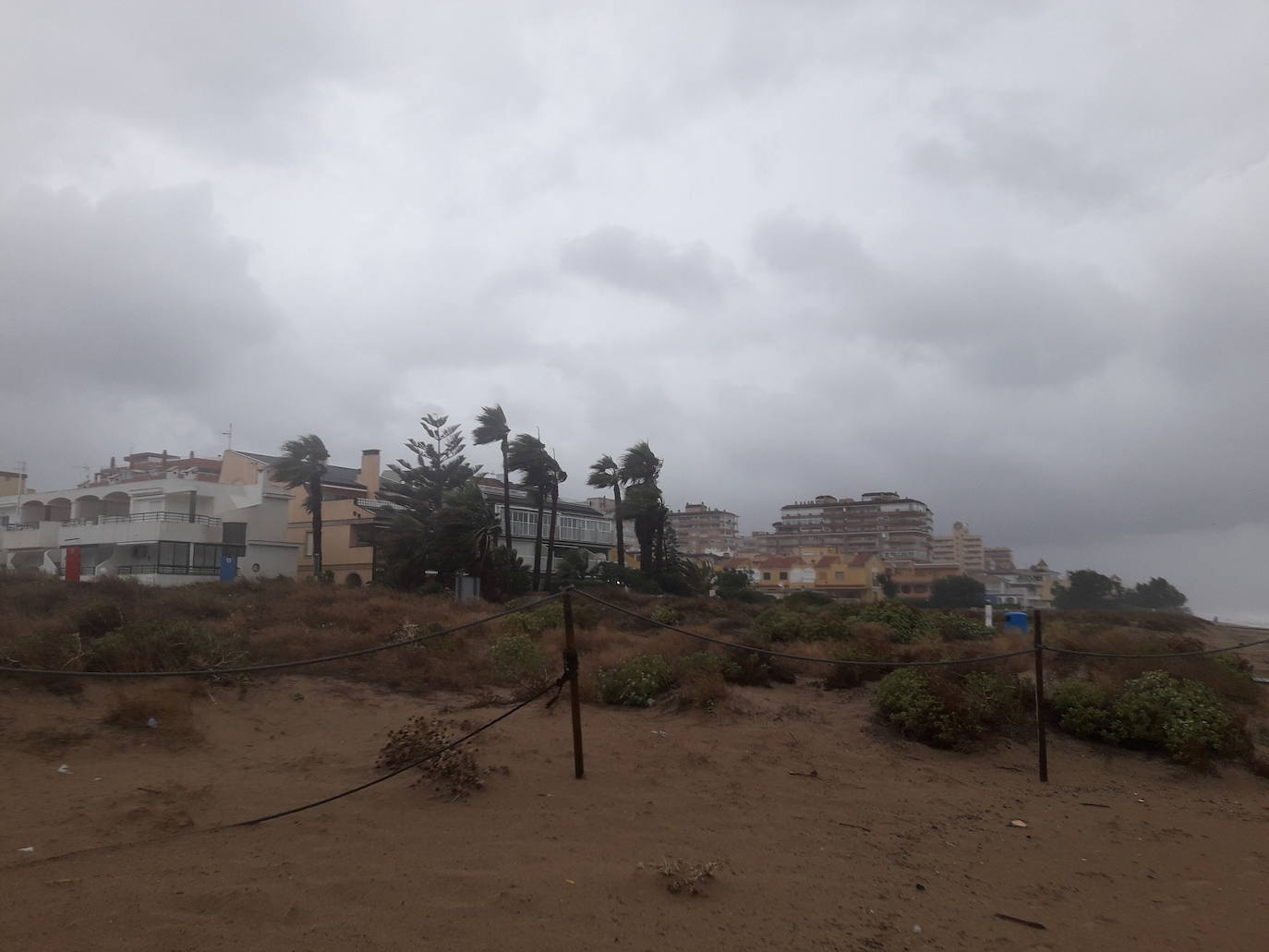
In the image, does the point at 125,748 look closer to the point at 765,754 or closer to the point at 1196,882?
the point at 765,754

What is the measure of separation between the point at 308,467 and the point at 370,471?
50.8 ft

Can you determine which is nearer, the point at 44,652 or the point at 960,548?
the point at 44,652

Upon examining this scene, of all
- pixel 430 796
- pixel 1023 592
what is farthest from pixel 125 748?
pixel 1023 592

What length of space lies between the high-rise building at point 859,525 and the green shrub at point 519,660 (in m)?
117

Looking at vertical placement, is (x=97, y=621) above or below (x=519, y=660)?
above

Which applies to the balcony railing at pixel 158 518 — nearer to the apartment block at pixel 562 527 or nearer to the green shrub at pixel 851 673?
the apartment block at pixel 562 527

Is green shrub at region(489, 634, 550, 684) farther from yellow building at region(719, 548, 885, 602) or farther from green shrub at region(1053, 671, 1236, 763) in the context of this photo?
yellow building at region(719, 548, 885, 602)

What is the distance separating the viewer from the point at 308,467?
38625 millimetres

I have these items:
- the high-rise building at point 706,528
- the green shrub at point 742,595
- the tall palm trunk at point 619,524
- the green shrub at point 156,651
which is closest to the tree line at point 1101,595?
the green shrub at point 742,595

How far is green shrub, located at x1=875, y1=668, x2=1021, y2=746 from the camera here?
8453 mm

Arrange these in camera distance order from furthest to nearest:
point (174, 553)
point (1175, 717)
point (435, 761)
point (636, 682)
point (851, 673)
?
1. point (174, 553)
2. point (851, 673)
3. point (636, 682)
4. point (1175, 717)
5. point (435, 761)

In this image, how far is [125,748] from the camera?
286 inches

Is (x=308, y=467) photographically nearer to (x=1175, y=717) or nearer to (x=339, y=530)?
(x=339, y=530)

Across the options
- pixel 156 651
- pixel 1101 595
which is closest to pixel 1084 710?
pixel 156 651
